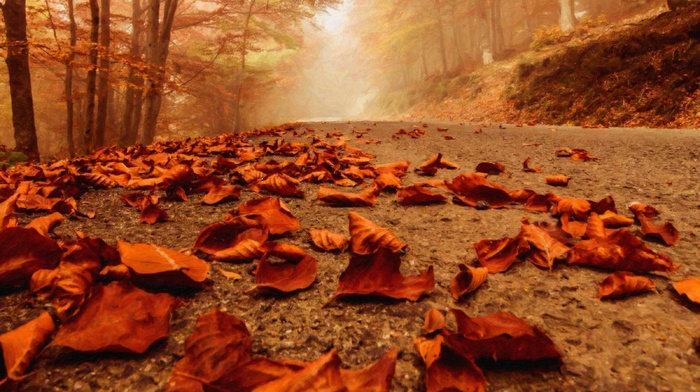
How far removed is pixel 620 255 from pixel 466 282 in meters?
0.46

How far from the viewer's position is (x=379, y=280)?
87cm

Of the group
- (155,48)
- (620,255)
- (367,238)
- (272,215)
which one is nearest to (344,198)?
(272,215)

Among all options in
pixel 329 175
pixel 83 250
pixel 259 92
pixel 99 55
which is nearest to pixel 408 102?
pixel 259 92

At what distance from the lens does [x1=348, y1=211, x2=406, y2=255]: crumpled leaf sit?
3.59 ft

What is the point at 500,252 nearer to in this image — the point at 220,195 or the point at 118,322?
the point at 118,322

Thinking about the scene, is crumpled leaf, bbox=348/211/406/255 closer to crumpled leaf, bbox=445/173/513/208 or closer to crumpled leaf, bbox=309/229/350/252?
crumpled leaf, bbox=309/229/350/252

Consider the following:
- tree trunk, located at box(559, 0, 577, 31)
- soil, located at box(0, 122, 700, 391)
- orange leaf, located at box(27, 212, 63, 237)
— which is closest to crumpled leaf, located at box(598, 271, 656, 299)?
soil, located at box(0, 122, 700, 391)

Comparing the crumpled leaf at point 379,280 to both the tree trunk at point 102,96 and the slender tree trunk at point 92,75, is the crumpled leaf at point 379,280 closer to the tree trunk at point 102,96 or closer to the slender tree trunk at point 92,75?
the slender tree trunk at point 92,75

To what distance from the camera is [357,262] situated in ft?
2.82

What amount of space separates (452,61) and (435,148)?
2706 cm

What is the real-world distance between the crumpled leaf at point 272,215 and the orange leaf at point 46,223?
0.63 meters

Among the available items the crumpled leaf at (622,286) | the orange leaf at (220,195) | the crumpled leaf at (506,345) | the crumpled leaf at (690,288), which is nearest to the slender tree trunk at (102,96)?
the orange leaf at (220,195)

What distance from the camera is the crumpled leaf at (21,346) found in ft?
1.90

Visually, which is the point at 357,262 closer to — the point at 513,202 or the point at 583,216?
the point at 583,216
